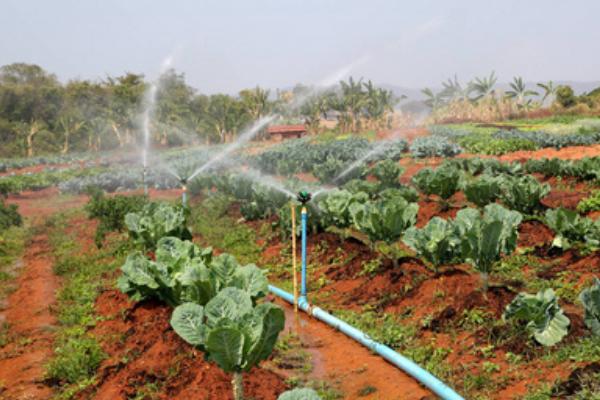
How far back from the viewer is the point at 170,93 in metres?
68.1

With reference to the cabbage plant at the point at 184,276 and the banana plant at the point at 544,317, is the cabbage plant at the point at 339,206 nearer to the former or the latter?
the cabbage plant at the point at 184,276

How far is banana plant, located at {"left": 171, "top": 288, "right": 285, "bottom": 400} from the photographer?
4.27m

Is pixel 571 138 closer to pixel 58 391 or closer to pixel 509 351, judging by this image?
pixel 509 351

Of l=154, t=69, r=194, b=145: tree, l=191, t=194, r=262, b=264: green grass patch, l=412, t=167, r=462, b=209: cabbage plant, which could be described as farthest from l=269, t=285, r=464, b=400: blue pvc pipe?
l=154, t=69, r=194, b=145: tree

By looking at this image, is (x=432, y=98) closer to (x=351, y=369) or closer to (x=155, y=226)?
(x=155, y=226)

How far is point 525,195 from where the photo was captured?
429 inches

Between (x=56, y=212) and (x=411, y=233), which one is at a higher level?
(x=411, y=233)

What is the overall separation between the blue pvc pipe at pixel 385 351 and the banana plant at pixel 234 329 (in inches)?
60.2

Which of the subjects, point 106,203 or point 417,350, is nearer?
point 417,350

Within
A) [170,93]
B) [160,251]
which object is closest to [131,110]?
[170,93]

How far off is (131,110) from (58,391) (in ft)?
200

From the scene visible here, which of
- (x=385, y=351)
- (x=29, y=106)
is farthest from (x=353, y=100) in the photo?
(x=385, y=351)

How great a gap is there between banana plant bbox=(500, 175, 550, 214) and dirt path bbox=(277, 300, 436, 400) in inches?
217

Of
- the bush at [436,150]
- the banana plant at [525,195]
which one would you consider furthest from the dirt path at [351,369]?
the bush at [436,150]
